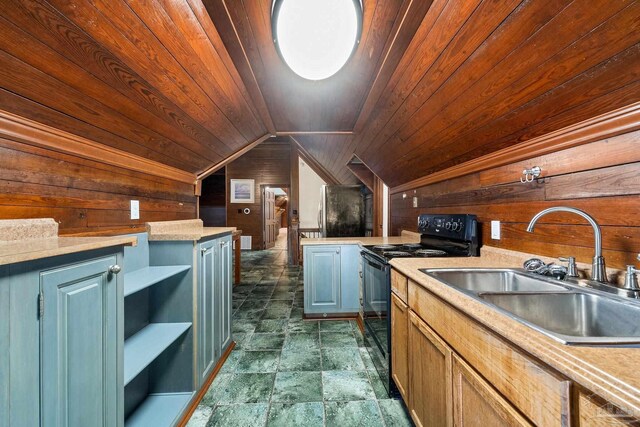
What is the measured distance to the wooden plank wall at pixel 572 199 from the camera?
3.05 ft

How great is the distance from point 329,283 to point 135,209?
1.88 m

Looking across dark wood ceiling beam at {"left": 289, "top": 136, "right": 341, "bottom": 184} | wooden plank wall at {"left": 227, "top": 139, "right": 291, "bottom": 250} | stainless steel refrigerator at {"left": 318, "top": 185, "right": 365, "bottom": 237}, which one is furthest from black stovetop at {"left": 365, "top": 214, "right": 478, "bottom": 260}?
wooden plank wall at {"left": 227, "top": 139, "right": 291, "bottom": 250}

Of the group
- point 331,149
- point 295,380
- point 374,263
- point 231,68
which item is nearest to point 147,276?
point 295,380

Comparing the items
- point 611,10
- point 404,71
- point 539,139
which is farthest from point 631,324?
point 404,71

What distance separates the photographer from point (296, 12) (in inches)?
51.9

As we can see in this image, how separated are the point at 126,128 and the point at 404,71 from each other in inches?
63.8

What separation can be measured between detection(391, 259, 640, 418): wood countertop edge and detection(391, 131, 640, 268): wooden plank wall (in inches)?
25.0

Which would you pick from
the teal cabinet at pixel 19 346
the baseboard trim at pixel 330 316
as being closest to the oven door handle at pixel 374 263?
the baseboard trim at pixel 330 316

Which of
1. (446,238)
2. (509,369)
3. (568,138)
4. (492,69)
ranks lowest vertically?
(509,369)

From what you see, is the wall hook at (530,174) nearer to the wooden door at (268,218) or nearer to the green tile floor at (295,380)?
the green tile floor at (295,380)

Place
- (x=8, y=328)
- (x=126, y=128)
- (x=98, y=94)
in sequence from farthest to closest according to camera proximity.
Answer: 1. (x=126, y=128)
2. (x=98, y=94)
3. (x=8, y=328)

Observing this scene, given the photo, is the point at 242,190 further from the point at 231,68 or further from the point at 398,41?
the point at 398,41

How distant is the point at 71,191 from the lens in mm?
1292

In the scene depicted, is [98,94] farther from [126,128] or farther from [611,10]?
[611,10]
